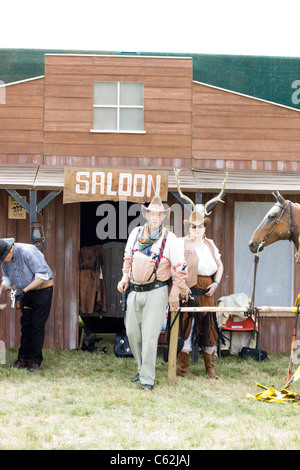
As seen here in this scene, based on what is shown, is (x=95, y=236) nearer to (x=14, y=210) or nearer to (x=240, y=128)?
(x=14, y=210)

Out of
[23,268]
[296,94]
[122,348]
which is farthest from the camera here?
[296,94]

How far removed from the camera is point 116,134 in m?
9.64

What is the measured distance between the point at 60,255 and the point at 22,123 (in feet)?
7.01

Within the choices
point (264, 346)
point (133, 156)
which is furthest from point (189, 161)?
point (264, 346)

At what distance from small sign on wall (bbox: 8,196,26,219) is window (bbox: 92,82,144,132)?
1693 millimetres

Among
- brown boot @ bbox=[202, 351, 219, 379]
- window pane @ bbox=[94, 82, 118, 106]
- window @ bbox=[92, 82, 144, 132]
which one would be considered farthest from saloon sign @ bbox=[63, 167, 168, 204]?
brown boot @ bbox=[202, 351, 219, 379]

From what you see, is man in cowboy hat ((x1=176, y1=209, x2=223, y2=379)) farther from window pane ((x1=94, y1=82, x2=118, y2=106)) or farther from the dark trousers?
window pane ((x1=94, y1=82, x2=118, y2=106))

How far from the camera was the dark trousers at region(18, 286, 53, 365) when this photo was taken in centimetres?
745

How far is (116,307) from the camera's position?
9.83 m

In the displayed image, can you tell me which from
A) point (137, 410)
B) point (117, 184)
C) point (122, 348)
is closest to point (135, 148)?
point (117, 184)

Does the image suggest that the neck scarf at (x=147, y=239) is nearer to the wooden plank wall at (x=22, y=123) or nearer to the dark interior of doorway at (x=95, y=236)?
the wooden plank wall at (x=22, y=123)
